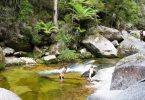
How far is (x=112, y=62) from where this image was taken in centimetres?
2084

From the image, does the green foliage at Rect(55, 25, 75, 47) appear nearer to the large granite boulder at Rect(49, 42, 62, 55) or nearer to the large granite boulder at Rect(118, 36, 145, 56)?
the large granite boulder at Rect(49, 42, 62, 55)

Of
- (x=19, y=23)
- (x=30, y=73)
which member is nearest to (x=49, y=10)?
(x=19, y=23)

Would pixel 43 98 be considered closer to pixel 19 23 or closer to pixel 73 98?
pixel 73 98

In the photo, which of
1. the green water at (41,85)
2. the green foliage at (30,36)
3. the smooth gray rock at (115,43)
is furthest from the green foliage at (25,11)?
the smooth gray rock at (115,43)

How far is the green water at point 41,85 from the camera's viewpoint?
12.9 m

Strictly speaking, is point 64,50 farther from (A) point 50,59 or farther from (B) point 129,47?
(B) point 129,47

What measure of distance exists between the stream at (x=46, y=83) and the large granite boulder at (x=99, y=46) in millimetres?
2369

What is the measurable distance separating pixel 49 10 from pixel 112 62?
23.4 ft

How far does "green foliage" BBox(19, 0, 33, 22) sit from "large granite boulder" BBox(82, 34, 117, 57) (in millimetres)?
4196

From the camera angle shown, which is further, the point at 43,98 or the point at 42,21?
the point at 42,21

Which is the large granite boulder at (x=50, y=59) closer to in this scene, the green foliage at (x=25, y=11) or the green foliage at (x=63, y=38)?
the green foliage at (x=63, y=38)

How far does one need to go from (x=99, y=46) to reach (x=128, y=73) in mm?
10651

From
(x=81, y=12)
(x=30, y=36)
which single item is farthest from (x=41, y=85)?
(x=81, y=12)

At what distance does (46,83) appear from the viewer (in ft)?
49.8
